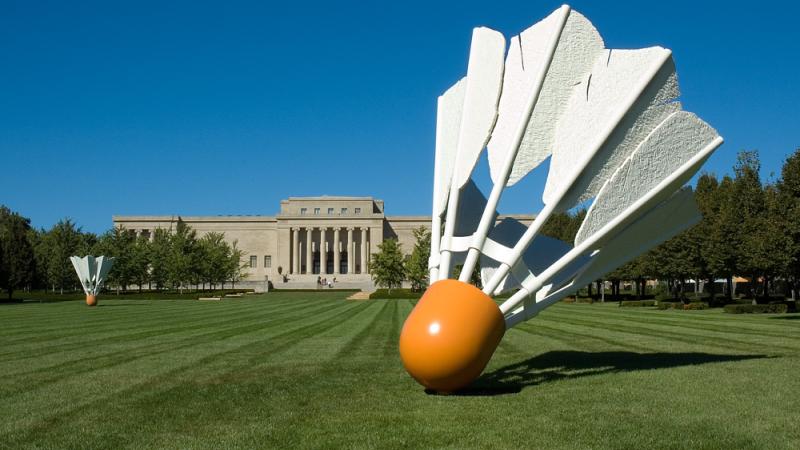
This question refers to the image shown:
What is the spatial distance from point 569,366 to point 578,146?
3718 mm

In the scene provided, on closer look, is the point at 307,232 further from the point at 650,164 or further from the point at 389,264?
the point at 650,164

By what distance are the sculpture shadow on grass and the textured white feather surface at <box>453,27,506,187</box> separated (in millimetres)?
2551

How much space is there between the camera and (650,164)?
8172mm

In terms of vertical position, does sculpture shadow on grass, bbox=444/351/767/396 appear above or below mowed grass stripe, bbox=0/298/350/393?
above

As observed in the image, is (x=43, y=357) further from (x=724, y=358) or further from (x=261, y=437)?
(x=724, y=358)

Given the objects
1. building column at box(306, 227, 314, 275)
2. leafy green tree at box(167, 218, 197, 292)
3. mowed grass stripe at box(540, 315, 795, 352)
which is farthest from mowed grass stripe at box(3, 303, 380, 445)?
building column at box(306, 227, 314, 275)

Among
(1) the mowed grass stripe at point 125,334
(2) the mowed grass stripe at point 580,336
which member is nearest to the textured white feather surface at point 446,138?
(2) the mowed grass stripe at point 580,336

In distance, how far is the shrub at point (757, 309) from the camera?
2661 cm

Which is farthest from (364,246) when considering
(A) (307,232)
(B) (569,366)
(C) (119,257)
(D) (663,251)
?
(B) (569,366)

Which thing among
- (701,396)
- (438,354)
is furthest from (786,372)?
(438,354)

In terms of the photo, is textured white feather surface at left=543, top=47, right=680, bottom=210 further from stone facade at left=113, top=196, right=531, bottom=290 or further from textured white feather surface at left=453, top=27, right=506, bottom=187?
stone facade at left=113, top=196, right=531, bottom=290

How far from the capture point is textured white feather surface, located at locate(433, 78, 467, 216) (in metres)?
8.92

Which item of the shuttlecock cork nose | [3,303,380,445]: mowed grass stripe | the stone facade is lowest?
[3,303,380,445]: mowed grass stripe

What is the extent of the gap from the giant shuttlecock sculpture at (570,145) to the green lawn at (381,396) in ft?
3.55
